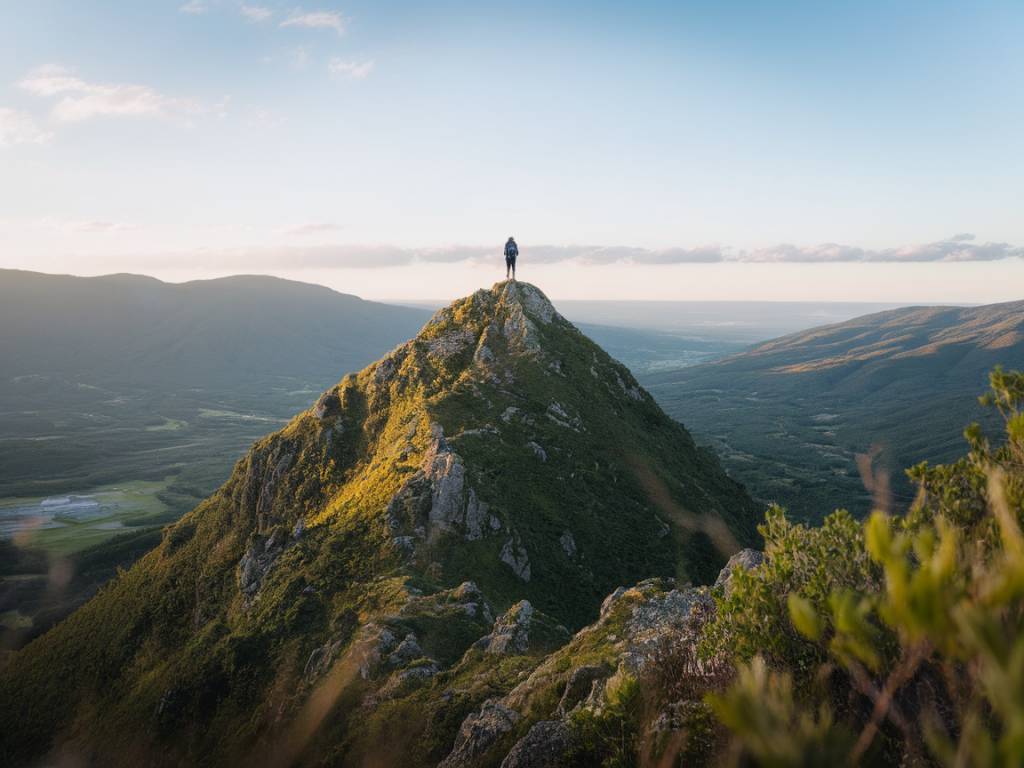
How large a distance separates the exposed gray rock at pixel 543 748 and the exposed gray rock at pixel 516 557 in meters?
23.3

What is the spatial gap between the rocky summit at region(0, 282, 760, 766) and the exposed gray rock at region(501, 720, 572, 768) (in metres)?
0.09

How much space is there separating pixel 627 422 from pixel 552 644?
34.3 metres

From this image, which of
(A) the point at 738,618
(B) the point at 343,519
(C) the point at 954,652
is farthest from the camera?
(B) the point at 343,519

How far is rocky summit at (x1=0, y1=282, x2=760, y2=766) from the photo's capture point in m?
28.5

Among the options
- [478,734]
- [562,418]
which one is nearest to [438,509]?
[562,418]

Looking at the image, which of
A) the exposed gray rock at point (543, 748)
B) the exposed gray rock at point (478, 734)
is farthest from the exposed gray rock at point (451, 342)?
the exposed gray rock at point (543, 748)

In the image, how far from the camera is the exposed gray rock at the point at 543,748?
58.4 ft

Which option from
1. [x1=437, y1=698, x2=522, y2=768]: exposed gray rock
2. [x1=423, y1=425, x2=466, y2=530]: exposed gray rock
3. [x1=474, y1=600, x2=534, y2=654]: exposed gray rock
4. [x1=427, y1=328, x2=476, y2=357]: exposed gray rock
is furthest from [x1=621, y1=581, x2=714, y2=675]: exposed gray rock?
[x1=427, y1=328, x2=476, y2=357]: exposed gray rock

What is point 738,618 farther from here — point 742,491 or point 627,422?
point 742,491

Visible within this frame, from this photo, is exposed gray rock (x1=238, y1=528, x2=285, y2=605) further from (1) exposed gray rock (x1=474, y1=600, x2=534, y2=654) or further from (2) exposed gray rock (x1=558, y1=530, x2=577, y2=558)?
(2) exposed gray rock (x1=558, y1=530, x2=577, y2=558)

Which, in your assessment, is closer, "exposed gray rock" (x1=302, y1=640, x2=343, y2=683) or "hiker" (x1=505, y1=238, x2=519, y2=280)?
"exposed gray rock" (x1=302, y1=640, x2=343, y2=683)

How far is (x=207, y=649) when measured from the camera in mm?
42438

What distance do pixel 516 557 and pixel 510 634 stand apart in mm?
10325

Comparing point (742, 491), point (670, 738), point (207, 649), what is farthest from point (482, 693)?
point (742, 491)
